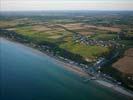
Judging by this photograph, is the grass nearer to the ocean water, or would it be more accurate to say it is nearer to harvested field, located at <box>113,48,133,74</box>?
harvested field, located at <box>113,48,133,74</box>

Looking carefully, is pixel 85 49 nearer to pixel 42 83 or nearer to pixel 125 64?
pixel 125 64

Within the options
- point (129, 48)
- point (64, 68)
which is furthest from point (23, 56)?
point (129, 48)

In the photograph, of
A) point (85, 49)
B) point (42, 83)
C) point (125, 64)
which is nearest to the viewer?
point (42, 83)

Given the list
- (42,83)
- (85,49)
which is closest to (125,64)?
(85,49)

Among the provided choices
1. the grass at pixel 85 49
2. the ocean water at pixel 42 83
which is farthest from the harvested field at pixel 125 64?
the ocean water at pixel 42 83

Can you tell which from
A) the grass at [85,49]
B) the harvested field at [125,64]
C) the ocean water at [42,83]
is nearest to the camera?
the ocean water at [42,83]

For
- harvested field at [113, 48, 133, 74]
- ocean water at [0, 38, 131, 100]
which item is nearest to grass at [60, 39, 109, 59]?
harvested field at [113, 48, 133, 74]

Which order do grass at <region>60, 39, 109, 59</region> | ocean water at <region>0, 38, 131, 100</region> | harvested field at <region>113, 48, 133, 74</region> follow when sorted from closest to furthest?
1. ocean water at <region>0, 38, 131, 100</region>
2. harvested field at <region>113, 48, 133, 74</region>
3. grass at <region>60, 39, 109, 59</region>

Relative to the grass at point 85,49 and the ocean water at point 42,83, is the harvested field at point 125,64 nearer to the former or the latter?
the grass at point 85,49
